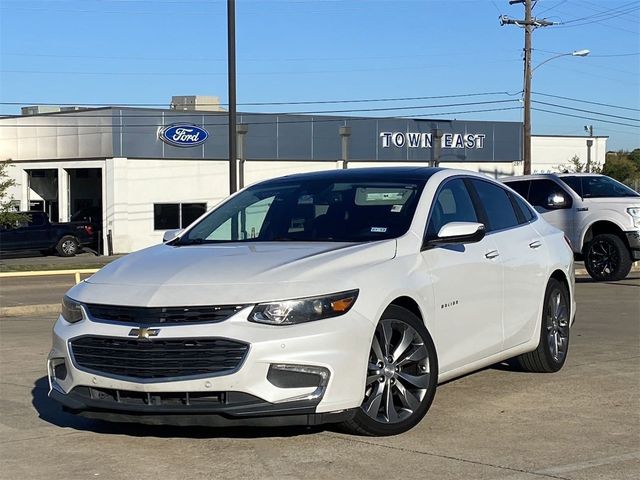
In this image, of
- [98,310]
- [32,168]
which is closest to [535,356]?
[98,310]

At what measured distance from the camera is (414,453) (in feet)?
17.6

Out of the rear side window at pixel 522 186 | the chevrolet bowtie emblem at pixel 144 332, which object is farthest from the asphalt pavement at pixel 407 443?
the rear side window at pixel 522 186

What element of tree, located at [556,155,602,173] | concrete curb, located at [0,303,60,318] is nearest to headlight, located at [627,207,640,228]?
concrete curb, located at [0,303,60,318]

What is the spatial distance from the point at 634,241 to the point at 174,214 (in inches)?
1045

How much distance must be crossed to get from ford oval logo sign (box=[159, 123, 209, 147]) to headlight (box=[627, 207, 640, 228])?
2617 centimetres

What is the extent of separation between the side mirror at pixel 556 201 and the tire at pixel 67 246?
23693mm

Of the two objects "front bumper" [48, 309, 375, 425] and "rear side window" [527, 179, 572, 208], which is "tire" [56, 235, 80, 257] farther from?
"front bumper" [48, 309, 375, 425]

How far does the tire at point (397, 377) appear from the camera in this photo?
5.52m

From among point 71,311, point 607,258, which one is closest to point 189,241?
point 71,311

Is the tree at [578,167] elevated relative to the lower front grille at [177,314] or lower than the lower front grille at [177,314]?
elevated

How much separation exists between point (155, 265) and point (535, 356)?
3465mm

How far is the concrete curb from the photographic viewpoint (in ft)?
47.2

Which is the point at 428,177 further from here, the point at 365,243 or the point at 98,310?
the point at 98,310

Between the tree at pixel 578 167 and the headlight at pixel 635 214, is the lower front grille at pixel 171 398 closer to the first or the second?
the headlight at pixel 635 214
